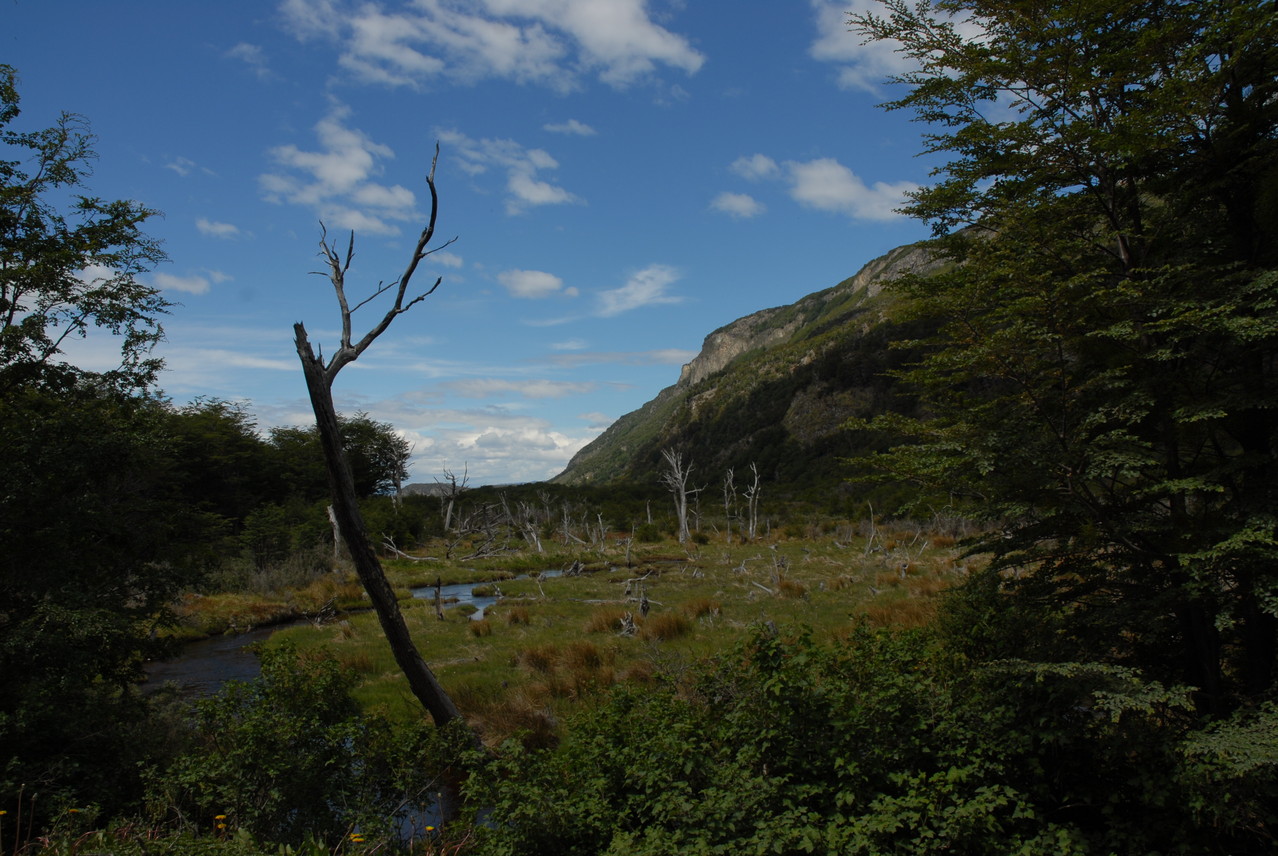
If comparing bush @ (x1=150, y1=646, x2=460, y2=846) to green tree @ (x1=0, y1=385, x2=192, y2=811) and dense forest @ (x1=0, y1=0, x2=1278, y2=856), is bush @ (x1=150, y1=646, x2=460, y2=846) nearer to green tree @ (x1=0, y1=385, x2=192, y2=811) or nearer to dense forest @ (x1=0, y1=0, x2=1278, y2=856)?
dense forest @ (x1=0, y1=0, x2=1278, y2=856)

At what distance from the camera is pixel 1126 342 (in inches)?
246

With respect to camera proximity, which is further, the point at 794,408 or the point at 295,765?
the point at 794,408

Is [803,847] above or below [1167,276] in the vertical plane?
below

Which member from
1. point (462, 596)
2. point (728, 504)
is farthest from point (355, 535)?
point (728, 504)

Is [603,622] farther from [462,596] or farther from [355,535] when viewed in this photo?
[462,596]

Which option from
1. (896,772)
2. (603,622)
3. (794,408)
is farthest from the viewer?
(794,408)

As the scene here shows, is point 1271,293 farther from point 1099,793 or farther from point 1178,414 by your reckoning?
point 1099,793

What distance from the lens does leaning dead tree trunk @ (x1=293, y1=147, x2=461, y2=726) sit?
316 inches

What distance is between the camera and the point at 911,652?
7.42 m

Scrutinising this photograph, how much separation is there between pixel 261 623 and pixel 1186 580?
2399 cm

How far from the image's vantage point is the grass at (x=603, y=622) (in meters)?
11.1

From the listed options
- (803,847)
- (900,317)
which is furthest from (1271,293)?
(803,847)

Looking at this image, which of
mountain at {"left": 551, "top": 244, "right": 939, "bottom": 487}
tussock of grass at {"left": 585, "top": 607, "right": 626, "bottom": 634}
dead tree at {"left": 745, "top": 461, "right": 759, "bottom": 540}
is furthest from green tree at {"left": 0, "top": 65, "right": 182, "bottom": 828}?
mountain at {"left": 551, "top": 244, "right": 939, "bottom": 487}

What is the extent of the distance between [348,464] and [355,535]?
92cm
